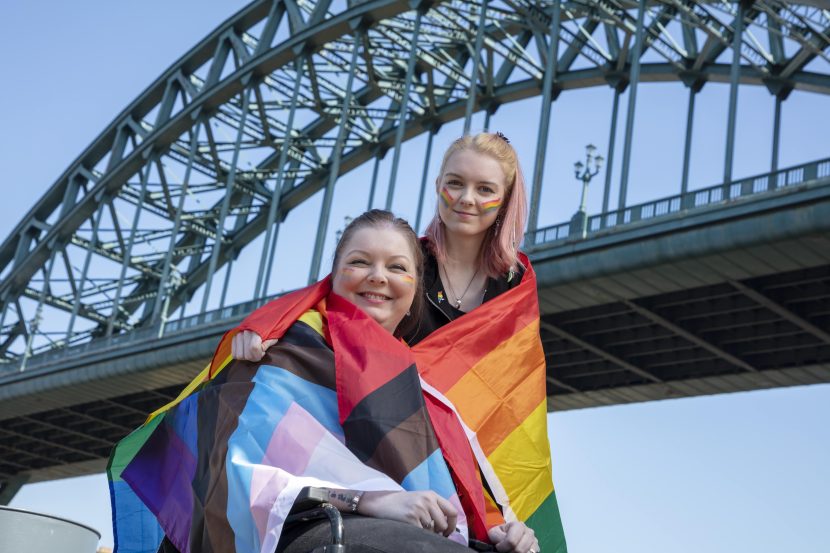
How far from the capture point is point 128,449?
11.9 feet

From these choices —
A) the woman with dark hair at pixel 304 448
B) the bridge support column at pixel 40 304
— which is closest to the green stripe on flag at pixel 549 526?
the woman with dark hair at pixel 304 448

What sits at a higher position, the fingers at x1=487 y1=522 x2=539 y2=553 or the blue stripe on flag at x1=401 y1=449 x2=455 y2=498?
the blue stripe on flag at x1=401 y1=449 x2=455 y2=498

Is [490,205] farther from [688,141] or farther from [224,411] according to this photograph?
[688,141]

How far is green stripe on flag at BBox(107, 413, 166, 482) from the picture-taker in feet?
11.8

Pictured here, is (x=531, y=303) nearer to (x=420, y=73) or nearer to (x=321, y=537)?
(x=321, y=537)

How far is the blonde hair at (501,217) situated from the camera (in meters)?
4.32

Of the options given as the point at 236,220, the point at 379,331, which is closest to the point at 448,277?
the point at 379,331

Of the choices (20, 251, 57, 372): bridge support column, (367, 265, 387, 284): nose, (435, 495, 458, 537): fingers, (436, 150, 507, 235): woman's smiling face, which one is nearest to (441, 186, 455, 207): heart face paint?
(436, 150, 507, 235): woman's smiling face

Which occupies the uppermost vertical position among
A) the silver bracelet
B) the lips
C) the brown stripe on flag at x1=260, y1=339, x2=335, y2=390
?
the lips

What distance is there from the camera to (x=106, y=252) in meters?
49.8

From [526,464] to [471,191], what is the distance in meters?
0.96

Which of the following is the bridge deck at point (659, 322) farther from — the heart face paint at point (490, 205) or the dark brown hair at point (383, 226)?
the dark brown hair at point (383, 226)

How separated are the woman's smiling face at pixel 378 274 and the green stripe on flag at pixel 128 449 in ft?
2.09

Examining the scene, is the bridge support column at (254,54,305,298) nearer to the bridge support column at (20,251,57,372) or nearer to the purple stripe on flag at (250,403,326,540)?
the bridge support column at (20,251,57,372)
